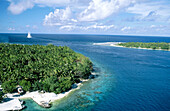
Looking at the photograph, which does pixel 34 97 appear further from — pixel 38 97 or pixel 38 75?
pixel 38 75

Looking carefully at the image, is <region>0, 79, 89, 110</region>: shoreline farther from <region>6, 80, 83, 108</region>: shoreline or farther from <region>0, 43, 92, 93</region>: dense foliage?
<region>0, 43, 92, 93</region>: dense foliage

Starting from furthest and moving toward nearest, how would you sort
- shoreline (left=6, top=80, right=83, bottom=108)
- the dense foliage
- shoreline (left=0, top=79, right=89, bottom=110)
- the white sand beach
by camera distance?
the dense foliage
shoreline (left=6, top=80, right=83, bottom=108)
shoreline (left=0, top=79, right=89, bottom=110)
the white sand beach

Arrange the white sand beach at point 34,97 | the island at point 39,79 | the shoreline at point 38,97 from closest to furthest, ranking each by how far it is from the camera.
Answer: the white sand beach at point 34,97
the shoreline at point 38,97
the island at point 39,79

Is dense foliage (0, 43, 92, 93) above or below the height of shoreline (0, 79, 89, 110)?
above

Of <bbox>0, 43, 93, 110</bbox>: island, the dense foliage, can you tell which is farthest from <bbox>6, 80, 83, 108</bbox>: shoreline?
the dense foliage

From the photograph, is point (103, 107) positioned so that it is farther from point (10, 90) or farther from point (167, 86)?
point (167, 86)

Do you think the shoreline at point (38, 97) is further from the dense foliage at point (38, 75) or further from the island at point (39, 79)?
the dense foliage at point (38, 75)

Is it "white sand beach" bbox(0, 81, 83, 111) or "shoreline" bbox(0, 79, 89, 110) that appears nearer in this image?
"white sand beach" bbox(0, 81, 83, 111)

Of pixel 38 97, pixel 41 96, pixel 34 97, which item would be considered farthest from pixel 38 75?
pixel 41 96

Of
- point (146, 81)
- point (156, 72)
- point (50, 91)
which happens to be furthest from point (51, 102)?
point (156, 72)

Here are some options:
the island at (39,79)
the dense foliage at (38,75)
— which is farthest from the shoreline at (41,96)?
the dense foliage at (38,75)

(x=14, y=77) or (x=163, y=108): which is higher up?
(x=14, y=77)
